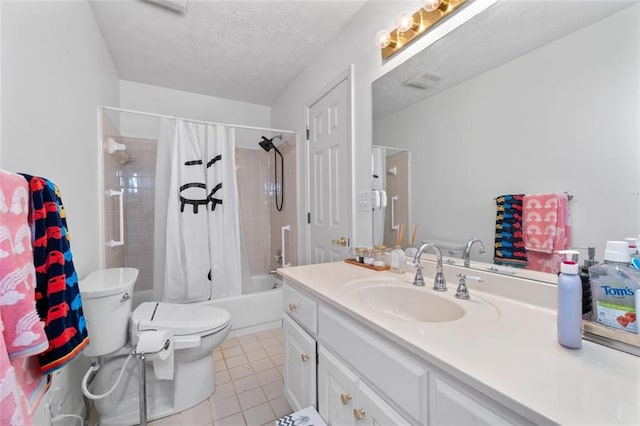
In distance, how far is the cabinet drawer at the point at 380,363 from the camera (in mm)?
650

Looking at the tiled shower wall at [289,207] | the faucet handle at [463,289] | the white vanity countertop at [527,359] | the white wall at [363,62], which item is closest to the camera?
the white vanity countertop at [527,359]

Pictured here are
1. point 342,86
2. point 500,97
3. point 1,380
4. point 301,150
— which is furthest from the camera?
point 301,150

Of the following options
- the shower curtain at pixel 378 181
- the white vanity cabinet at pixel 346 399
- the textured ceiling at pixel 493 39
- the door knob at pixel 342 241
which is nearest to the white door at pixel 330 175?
the door knob at pixel 342 241

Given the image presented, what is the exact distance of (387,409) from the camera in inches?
29.1

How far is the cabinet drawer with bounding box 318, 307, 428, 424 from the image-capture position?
2.13 feet

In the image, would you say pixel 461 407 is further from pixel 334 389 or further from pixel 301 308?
pixel 301 308

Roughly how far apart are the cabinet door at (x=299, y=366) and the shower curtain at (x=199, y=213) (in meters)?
1.20

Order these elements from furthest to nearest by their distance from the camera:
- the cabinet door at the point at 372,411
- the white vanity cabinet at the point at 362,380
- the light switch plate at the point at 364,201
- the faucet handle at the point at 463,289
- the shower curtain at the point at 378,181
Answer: the light switch plate at the point at 364,201 → the shower curtain at the point at 378,181 → the faucet handle at the point at 463,289 → the cabinet door at the point at 372,411 → the white vanity cabinet at the point at 362,380

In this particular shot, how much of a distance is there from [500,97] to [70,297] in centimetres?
157

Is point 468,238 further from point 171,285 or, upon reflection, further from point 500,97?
point 171,285

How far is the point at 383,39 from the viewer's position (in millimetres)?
1423

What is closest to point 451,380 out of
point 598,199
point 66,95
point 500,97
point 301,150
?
point 598,199

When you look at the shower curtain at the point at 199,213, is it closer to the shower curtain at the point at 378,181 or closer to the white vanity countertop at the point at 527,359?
the shower curtain at the point at 378,181

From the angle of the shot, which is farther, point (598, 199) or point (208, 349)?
point (208, 349)
